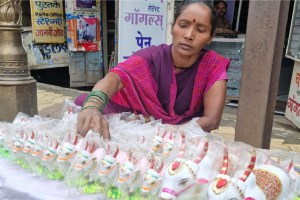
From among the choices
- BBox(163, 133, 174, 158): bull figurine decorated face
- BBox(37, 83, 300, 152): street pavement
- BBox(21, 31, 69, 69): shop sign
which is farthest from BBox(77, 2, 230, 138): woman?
BBox(21, 31, 69, 69): shop sign

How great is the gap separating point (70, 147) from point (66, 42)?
5.12 metres

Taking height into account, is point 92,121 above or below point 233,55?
above

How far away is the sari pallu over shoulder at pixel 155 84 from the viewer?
1.60 m

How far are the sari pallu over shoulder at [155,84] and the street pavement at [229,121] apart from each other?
1179 mm

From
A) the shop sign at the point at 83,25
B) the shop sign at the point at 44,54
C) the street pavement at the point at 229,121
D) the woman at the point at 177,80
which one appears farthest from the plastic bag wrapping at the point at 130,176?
the shop sign at the point at 44,54

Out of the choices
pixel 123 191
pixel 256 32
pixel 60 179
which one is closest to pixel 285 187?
pixel 123 191

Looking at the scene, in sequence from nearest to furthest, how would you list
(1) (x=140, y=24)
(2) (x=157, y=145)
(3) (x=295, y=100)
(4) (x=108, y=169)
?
(4) (x=108, y=169), (2) (x=157, y=145), (1) (x=140, y=24), (3) (x=295, y=100)

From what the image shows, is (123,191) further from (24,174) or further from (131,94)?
(131,94)

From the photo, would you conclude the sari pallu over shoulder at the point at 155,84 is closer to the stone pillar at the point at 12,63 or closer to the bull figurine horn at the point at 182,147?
the bull figurine horn at the point at 182,147

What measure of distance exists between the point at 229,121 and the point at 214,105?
102 inches

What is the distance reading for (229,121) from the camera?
158 inches

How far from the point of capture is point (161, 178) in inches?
36.0

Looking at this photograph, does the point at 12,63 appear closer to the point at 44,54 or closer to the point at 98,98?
the point at 98,98

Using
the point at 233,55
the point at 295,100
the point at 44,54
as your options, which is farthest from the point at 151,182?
the point at 44,54
